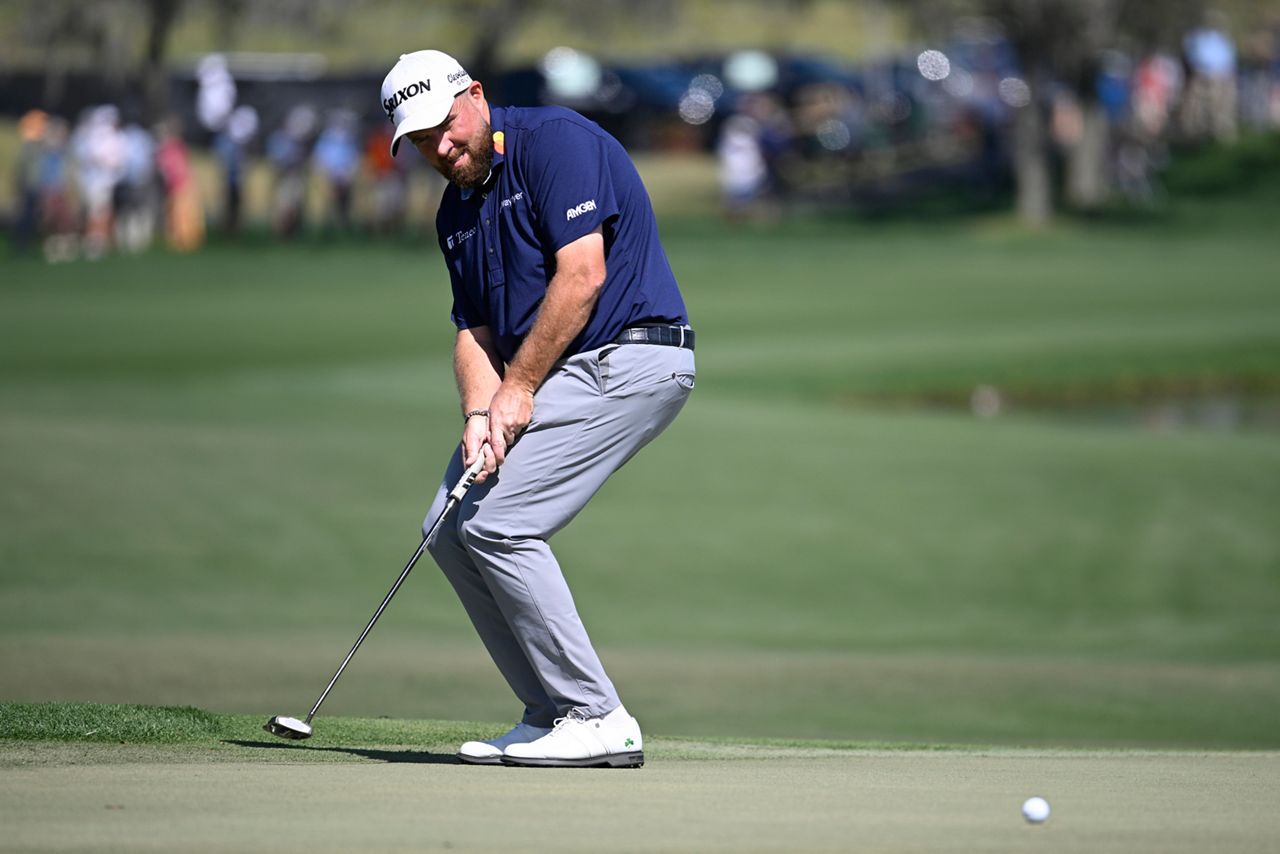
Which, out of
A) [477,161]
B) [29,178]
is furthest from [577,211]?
[29,178]

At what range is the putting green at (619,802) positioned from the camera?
4.56 meters

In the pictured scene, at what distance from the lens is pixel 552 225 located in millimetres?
5695

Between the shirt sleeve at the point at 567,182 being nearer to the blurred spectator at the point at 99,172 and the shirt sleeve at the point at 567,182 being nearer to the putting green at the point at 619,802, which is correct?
the putting green at the point at 619,802

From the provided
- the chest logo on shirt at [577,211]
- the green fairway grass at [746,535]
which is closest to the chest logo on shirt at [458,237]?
the chest logo on shirt at [577,211]

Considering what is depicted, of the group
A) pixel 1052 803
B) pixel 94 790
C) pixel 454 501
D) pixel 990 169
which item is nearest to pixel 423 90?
pixel 454 501

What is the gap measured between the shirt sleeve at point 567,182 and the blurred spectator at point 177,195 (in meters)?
32.1

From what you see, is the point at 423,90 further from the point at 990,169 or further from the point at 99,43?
the point at 990,169

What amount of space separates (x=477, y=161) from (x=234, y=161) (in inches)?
1349

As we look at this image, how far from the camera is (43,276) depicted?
32312 millimetres

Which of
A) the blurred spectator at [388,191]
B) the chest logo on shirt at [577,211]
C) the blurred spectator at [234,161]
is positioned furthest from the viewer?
the blurred spectator at [388,191]

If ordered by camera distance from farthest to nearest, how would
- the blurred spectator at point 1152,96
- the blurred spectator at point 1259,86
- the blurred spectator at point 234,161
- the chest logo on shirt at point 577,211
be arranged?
1. the blurred spectator at point 1259,86
2. the blurred spectator at point 1152,96
3. the blurred spectator at point 234,161
4. the chest logo on shirt at point 577,211

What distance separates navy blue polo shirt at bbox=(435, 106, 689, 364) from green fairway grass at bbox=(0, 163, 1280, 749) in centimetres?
324

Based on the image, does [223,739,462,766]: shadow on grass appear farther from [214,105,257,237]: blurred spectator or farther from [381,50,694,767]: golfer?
[214,105,257,237]: blurred spectator

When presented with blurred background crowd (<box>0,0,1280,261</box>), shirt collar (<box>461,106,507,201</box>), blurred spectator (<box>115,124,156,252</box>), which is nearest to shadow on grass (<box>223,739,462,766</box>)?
shirt collar (<box>461,106,507,201</box>)
